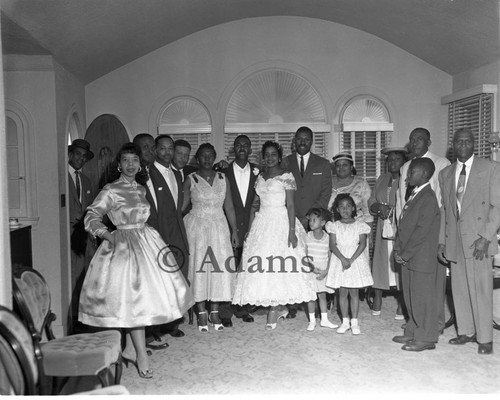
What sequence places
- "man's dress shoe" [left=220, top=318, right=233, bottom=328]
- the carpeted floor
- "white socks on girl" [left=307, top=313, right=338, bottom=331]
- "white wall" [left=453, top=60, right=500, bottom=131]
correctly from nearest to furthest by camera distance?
the carpeted floor, "white socks on girl" [left=307, top=313, right=338, bottom=331], "man's dress shoe" [left=220, top=318, right=233, bottom=328], "white wall" [left=453, top=60, right=500, bottom=131]

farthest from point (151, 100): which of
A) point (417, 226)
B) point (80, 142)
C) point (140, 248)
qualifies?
point (417, 226)

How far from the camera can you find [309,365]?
394 centimetres

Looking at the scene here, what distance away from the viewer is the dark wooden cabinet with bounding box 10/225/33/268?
4.03 metres

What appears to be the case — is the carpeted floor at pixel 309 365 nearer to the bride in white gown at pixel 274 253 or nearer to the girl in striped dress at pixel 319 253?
the girl in striped dress at pixel 319 253

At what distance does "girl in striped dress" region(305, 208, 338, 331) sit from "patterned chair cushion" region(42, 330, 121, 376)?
89.2 inches

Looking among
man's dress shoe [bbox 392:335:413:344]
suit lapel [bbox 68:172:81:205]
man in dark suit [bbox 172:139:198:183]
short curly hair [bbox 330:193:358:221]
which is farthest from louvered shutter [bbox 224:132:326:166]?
man's dress shoe [bbox 392:335:413:344]

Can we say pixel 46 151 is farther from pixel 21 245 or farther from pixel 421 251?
pixel 421 251

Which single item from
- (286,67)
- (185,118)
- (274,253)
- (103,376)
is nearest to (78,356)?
(103,376)

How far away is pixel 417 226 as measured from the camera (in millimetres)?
4121

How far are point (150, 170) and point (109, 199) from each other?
2.52ft

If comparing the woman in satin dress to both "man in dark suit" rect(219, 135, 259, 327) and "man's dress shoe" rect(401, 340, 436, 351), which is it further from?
"man's dress shoe" rect(401, 340, 436, 351)

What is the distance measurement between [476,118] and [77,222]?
15.0ft

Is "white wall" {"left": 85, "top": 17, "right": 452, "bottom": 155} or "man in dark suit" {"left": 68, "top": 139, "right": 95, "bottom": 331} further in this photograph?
"white wall" {"left": 85, "top": 17, "right": 452, "bottom": 155}

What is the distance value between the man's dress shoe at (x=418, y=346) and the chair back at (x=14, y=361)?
2.86 metres
